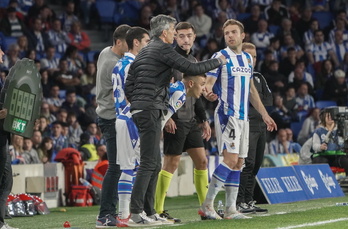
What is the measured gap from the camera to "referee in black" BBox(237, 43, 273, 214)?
1166 centimetres

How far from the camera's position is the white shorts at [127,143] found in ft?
30.7

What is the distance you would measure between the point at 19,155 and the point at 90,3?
25.6 ft

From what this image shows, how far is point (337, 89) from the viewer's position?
73.3 feet

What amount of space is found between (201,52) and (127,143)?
13145mm

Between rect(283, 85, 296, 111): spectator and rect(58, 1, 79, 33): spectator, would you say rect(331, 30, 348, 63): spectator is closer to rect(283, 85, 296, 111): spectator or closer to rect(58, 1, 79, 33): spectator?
rect(283, 85, 296, 111): spectator

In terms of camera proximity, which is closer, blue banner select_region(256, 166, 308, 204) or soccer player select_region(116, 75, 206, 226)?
soccer player select_region(116, 75, 206, 226)

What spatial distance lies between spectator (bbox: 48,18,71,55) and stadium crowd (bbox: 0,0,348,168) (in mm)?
21

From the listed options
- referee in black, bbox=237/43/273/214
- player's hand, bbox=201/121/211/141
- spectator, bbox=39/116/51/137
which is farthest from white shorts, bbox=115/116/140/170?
spectator, bbox=39/116/51/137

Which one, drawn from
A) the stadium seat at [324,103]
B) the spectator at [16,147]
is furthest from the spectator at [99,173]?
the stadium seat at [324,103]

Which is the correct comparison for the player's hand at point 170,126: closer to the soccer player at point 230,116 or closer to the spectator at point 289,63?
the soccer player at point 230,116

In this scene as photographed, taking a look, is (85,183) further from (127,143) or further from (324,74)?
(324,74)

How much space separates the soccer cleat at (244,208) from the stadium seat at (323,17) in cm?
1376

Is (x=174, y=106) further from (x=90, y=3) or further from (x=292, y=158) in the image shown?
(x=90, y=3)

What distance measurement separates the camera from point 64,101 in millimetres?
19016
